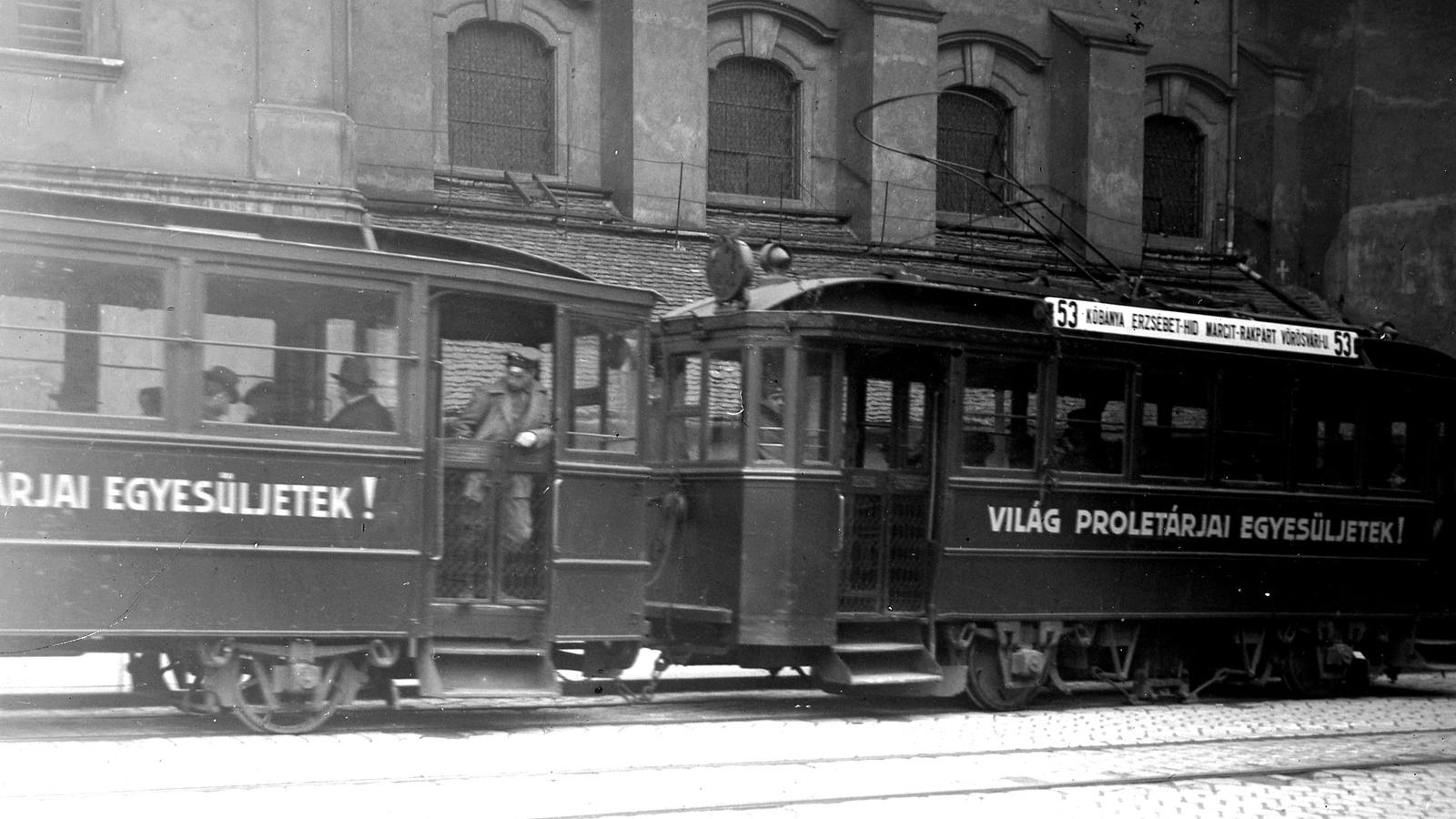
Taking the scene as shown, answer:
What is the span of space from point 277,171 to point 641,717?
8.67m

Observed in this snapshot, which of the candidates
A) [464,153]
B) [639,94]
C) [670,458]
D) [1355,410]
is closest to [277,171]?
[464,153]

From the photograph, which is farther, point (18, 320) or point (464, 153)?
point (464, 153)

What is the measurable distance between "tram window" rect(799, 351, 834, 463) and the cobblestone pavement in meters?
1.89

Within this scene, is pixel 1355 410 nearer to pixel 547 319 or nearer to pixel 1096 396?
pixel 1096 396

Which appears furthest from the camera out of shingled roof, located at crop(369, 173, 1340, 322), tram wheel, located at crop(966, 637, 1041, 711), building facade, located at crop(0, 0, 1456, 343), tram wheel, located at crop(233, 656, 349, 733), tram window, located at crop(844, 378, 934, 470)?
shingled roof, located at crop(369, 173, 1340, 322)

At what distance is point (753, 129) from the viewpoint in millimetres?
22922

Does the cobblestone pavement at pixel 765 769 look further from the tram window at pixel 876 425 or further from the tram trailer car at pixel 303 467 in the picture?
the tram window at pixel 876 425

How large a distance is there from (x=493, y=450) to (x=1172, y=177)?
17.8 m

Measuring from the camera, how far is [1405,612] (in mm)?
15336

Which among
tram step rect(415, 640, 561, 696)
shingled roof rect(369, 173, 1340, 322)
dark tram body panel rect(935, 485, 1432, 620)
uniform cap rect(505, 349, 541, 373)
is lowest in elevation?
tram step rect(415, 640, 561, 696)

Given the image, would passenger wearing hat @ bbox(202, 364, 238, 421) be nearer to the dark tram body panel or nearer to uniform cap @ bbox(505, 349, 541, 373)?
uniform cap @ bbox(505, 349, 541, 373)

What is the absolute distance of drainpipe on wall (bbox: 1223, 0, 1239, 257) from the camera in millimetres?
25969

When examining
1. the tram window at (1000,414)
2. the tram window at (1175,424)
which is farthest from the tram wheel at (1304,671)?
the tram window at (1000,414)

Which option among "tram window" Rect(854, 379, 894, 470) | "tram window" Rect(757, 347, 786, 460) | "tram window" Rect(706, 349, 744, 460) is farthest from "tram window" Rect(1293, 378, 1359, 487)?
"tram window" Rect(706, 349, 744, 460)
